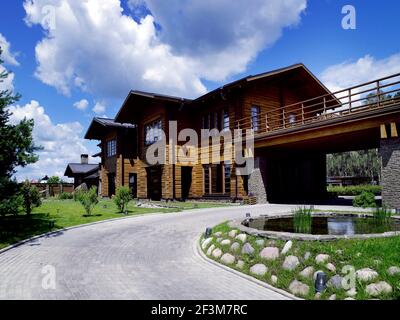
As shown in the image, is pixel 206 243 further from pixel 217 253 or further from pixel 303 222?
pixel 303 222

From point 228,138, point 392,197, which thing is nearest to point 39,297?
point 392,197

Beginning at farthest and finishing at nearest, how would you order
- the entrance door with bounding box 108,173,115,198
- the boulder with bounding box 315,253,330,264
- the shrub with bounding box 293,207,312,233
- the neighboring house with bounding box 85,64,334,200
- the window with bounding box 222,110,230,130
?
the entrance door with bounding box 108,173,115,198 < the window with bounding box 222,110,230,130 < the neighboring house with bounding box 85,64,334,200 < the shrub with bounding box 293,207,312,233 < the boulder with bounding box 315,253,330,264

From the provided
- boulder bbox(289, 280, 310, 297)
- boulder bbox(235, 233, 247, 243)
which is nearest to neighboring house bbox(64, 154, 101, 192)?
boulder bbox(235, 233, 247, 243)

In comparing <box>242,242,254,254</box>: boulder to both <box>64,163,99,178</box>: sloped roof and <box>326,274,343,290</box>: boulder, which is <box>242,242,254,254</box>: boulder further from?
<box>64,163,99,178</box>: sloped roof

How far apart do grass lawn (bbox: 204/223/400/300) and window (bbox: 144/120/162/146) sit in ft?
68.1

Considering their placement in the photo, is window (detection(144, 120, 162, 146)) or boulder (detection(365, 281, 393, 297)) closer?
boulder (detection(365, 281, 393, 297))

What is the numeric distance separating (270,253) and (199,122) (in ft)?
67.3

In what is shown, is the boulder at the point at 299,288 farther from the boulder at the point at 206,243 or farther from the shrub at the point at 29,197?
the shrub at the point at 29,197

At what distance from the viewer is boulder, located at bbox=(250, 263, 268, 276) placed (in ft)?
22.5

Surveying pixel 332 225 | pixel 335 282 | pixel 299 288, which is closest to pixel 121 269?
pixel 299 288

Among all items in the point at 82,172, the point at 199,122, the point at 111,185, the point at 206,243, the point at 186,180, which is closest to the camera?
the point at 206,243

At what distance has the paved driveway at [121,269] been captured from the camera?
6016mm

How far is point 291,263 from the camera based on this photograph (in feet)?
21.9

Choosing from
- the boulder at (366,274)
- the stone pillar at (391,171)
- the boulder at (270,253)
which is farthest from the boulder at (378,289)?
the stone pillar at (391,171)
